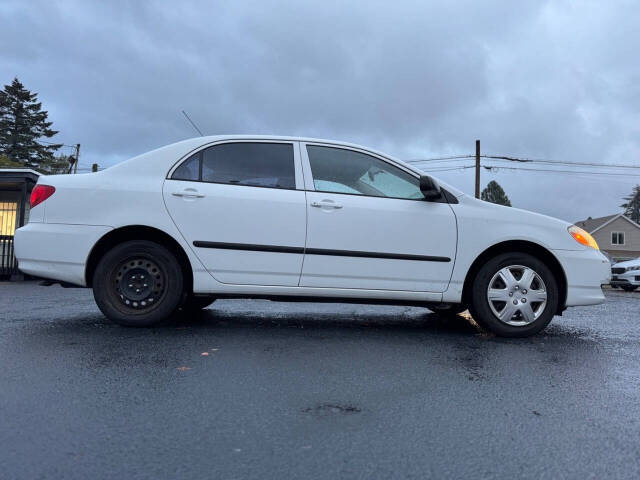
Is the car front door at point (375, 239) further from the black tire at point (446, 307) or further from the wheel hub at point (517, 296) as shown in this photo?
the wheel hub at point (517, 296)

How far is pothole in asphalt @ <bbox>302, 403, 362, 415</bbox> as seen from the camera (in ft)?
6.95

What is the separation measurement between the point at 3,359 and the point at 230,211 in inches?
73.3

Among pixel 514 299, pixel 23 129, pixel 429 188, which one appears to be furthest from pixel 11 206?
pixel 23 129

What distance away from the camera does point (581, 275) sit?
13.2 ft

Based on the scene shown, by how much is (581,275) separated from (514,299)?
0.65 metres

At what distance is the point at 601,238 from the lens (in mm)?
47844

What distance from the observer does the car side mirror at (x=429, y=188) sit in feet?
13.1

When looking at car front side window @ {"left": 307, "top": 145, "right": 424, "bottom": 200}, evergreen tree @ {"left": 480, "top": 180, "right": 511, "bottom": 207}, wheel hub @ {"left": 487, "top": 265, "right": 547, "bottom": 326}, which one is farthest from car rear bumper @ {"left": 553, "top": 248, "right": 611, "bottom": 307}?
evergreen tree @ {"left": 480, "top": 180, "right": 511, "bottom": 207}

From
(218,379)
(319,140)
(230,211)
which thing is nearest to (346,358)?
(218,379)

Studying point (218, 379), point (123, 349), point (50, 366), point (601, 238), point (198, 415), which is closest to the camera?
point (198, 415)

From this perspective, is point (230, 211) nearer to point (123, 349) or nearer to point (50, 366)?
point (123, 349)

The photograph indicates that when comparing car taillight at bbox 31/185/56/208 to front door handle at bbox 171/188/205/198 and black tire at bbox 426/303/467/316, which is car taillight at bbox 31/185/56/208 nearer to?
front door handle at bbox 171/188/205/198

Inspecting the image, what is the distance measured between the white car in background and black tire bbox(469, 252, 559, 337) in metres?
13.1

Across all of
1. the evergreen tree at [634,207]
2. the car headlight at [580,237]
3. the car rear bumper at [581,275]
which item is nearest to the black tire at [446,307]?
the car rear bumper at [581,275]
